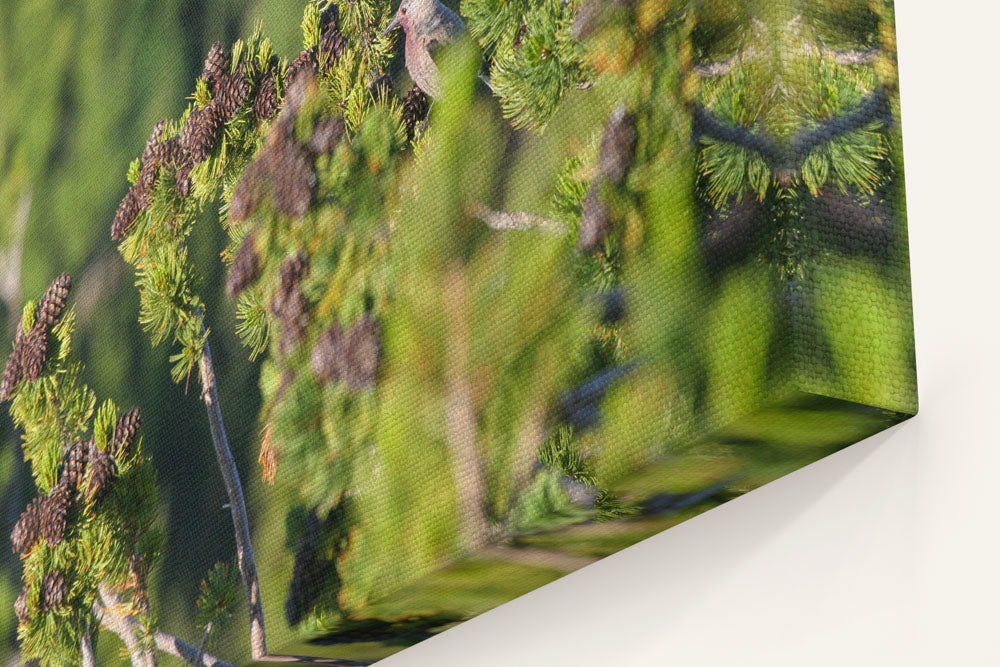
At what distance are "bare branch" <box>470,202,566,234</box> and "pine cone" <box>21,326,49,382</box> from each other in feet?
2.40

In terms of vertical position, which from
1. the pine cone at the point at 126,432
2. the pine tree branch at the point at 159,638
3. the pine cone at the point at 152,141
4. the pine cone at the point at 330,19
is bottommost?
the pine tree branch at the point at 159,638

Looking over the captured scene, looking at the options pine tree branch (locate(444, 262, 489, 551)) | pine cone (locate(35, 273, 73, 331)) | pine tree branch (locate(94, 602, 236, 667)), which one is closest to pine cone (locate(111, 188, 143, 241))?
pine cone (locate(35, 273, 73, 331))

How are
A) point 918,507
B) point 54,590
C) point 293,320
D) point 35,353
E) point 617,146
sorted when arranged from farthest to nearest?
1. point 35,353
2. point 54,590
3. point 293,320
4. point 617,146
5. point 918,507

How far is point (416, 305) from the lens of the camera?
1.04 m

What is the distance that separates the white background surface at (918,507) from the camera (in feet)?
2.53

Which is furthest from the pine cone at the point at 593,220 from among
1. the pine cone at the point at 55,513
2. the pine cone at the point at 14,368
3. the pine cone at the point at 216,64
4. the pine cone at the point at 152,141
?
the pine cone at the point at 14,368

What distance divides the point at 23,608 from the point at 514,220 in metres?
0.83

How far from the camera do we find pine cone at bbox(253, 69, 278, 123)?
1236 mm

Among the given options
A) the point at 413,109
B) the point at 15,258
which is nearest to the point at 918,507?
the point at 413,109

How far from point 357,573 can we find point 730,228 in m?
0.45

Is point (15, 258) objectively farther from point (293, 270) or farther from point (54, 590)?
point (293, 270)

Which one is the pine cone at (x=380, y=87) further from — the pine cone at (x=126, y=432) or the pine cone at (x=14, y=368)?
the pine cone at (x=14, y=368)

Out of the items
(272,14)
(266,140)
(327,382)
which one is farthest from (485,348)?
(272,14)

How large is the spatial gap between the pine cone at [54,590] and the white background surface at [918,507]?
2.49 ft
